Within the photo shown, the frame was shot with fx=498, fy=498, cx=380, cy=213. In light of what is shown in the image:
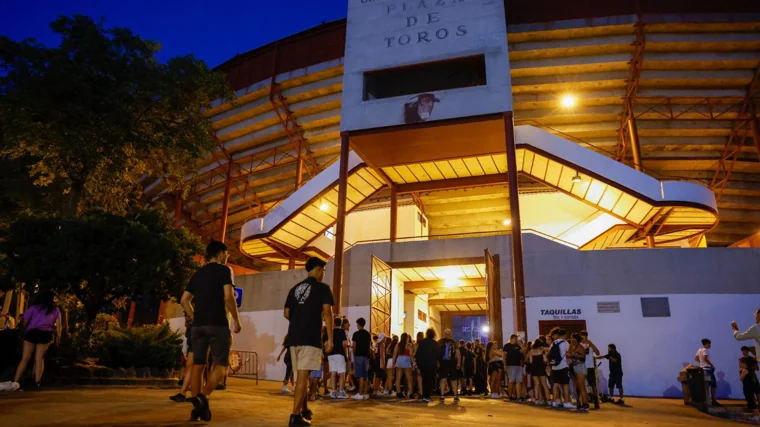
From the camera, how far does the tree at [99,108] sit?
11.5 metres

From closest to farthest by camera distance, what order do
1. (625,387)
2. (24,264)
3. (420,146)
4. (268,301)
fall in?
(24,264)
(625,387)
(420,146)
(268,301)

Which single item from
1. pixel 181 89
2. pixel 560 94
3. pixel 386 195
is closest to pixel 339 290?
pixel 181 89

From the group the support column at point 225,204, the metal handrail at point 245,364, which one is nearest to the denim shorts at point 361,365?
the metal handrail at point 245,364

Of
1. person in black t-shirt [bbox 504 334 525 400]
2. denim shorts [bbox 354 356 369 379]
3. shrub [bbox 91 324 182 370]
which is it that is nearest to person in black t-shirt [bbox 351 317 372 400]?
denim shorts [bbox 354 356 369 379]

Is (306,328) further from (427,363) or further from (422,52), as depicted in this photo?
(422,52)

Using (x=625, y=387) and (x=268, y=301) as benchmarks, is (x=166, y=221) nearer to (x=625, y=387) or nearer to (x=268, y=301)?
(x=268, y=301)

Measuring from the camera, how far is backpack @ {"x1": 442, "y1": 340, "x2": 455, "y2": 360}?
38.4ft

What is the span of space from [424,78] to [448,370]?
11970 mm

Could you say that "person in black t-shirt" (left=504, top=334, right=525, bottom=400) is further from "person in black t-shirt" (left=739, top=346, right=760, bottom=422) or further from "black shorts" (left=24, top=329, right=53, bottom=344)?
"black shorts" (left=24, top=329, right=53, bottom=344)

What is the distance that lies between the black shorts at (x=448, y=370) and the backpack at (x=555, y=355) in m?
2.67

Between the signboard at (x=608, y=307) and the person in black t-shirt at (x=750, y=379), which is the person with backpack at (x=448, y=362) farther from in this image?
the signboard at (x=608, y=307)

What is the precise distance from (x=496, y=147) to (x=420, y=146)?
9.82ft

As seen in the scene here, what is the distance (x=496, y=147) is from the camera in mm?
19438

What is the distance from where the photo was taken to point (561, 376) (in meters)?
9.80
